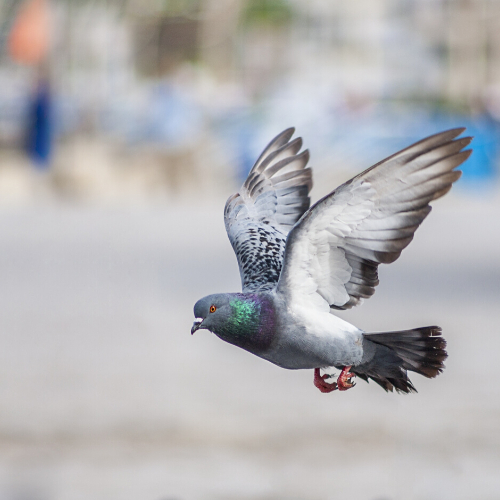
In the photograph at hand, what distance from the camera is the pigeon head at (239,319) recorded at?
3.66 m

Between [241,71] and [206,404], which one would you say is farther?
[241,71]

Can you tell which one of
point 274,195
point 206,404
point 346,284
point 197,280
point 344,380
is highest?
point 197,280

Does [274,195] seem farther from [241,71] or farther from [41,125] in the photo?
[241,71]

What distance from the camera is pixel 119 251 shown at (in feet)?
47.8

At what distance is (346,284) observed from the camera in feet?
13.0

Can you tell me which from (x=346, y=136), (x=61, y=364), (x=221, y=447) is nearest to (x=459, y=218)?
(x=346, y=136)

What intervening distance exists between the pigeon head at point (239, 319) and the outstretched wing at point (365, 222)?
168 mm

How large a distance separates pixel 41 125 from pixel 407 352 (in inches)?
659

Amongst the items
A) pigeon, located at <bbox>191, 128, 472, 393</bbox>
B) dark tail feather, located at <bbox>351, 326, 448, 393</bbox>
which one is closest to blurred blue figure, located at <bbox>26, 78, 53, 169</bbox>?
pigeon, located at <bbox>191, 128, 472, 393</bbox>

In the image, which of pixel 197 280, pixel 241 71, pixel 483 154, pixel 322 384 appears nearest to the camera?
pixel 322 384

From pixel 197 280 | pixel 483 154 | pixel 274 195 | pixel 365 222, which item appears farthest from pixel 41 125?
pixel 365 222

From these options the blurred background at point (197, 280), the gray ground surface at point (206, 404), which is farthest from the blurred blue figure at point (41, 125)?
the gray ground surface at point (206, 404)

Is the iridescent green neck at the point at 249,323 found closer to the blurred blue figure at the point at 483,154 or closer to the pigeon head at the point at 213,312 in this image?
the pigeon head at the point at 213,312

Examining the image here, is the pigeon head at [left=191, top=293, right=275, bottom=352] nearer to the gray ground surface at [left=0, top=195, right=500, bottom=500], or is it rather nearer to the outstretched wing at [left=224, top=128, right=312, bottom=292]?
the outstretched wing at [left=224, top=128, right=312, bottom=292]
